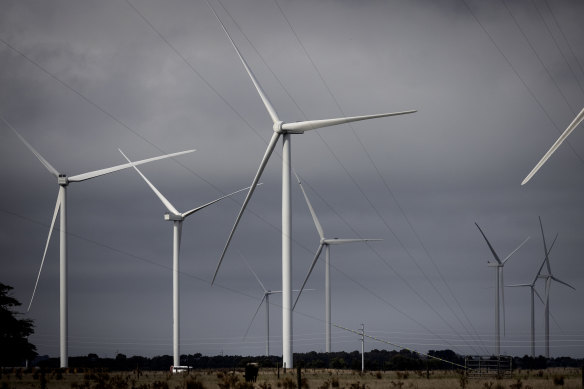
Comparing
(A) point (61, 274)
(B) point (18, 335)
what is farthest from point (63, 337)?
(B) point (18, 335)

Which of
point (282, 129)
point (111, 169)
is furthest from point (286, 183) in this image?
point (111, 169)

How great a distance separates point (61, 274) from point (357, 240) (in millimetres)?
58013

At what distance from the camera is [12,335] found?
12900cm

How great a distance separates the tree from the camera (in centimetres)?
12812

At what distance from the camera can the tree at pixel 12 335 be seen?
128 metres

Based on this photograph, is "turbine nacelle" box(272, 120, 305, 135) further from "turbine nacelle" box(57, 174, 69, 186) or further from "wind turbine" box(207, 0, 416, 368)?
"turbine nacelle" box(57, 174, 69, 186)

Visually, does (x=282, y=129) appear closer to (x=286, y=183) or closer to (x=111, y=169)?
(x=286, y=183)

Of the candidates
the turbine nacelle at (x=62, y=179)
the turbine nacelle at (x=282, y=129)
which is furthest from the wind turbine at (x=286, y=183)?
the turbine nacelle at (x=62, y=179)

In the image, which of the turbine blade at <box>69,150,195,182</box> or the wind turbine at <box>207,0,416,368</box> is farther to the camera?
the turbine blade at <box>69,150,195,182</box>

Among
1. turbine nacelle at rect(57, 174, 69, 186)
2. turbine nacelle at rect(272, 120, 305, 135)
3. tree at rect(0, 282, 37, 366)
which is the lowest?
tree at rect(0, 282, 37, 366)

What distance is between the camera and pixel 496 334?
167 meters

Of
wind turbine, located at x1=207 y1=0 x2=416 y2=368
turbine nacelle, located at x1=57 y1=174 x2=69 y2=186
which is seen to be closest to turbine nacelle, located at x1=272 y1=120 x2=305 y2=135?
wind turbine, located at x1=207 y1=0 x2=416 y2=368

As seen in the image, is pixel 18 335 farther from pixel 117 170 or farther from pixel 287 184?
pixel 287 184

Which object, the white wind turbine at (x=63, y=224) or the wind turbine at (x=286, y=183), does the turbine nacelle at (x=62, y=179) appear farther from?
the wind turbine at (x=286, y=183)
